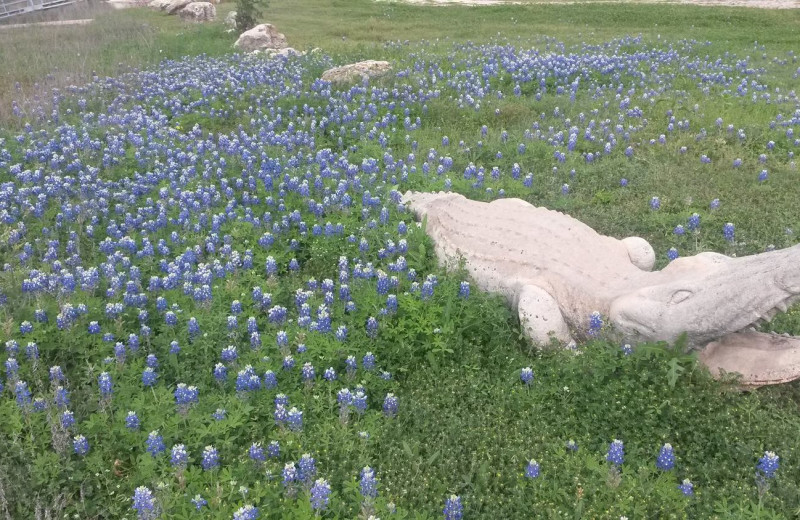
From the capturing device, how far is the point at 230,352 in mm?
5309

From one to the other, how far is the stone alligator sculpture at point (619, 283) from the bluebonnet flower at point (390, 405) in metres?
1.38

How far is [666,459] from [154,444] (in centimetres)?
352

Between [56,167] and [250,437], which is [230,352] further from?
[56,167]

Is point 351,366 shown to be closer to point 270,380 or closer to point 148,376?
point 270,380

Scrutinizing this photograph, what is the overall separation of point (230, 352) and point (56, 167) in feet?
17.3

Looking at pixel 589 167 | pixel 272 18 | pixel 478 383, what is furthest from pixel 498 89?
pixel 272 18

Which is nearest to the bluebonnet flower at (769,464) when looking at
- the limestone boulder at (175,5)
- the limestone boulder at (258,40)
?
the limestone boulder at (258,40)

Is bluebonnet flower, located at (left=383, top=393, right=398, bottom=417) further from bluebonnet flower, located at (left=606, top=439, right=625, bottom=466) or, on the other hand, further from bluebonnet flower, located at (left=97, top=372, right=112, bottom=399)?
bluebonnet flower, located at (left=97, top=372, right=112, bottom=399)

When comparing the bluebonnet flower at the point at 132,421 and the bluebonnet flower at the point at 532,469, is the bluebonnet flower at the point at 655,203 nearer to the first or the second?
the bluebonnet flower at the point at 532,469

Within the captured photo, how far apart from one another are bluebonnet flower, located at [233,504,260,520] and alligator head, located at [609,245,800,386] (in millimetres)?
3235

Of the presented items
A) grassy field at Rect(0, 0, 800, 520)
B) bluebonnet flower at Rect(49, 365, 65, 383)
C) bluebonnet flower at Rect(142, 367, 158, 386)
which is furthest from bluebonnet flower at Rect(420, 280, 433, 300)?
bluebonnet flower at Rect(49, 365, 65, 383)

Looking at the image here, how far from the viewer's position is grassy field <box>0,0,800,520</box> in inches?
175

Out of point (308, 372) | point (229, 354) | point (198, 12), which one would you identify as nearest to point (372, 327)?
point (308, 372)

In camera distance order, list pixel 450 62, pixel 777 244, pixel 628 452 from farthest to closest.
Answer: pixel 450 62, pixel 777 244, pixel 628 452
